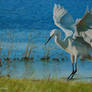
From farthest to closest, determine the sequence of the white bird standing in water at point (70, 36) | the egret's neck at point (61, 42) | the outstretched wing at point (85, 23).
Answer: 1. the egret's neck at point (61, 42)
2. the white bird standing in water at point (70, 36)
3. the outstretched wing at point (85, 23)

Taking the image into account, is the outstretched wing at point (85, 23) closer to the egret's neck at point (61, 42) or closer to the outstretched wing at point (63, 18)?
the outstretched wing at point (63, 18)

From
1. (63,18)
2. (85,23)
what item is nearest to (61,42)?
(63,18)

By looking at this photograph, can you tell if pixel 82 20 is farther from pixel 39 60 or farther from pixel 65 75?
pixel 39 60

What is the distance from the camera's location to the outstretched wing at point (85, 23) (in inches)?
172

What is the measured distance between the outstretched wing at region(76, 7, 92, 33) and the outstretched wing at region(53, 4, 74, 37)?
212 millimetres

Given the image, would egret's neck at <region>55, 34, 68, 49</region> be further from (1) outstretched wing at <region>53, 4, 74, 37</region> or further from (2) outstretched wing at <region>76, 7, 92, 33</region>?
(2) outstretched wing at <region>76, 7, 92, 33</region>

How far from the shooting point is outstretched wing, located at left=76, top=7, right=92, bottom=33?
172 inches

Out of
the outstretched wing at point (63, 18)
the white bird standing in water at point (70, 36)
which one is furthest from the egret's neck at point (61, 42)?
the outstretched wing at point (63, 18)

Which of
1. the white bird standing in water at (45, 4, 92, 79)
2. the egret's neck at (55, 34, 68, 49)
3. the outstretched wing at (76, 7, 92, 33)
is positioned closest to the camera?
the outstretched wing at (76, 7, 92, 33)

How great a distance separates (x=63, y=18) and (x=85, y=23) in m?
0.55

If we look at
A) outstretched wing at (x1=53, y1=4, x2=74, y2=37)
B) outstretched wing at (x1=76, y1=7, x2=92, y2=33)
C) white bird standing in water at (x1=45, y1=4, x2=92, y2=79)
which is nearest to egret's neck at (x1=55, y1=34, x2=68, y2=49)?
white bird standing in water at (x1=45, y1=4, x2=92, y2=79)

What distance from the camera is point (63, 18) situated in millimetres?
4914

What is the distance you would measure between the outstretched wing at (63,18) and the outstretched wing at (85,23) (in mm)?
212

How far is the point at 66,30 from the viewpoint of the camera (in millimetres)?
4746
